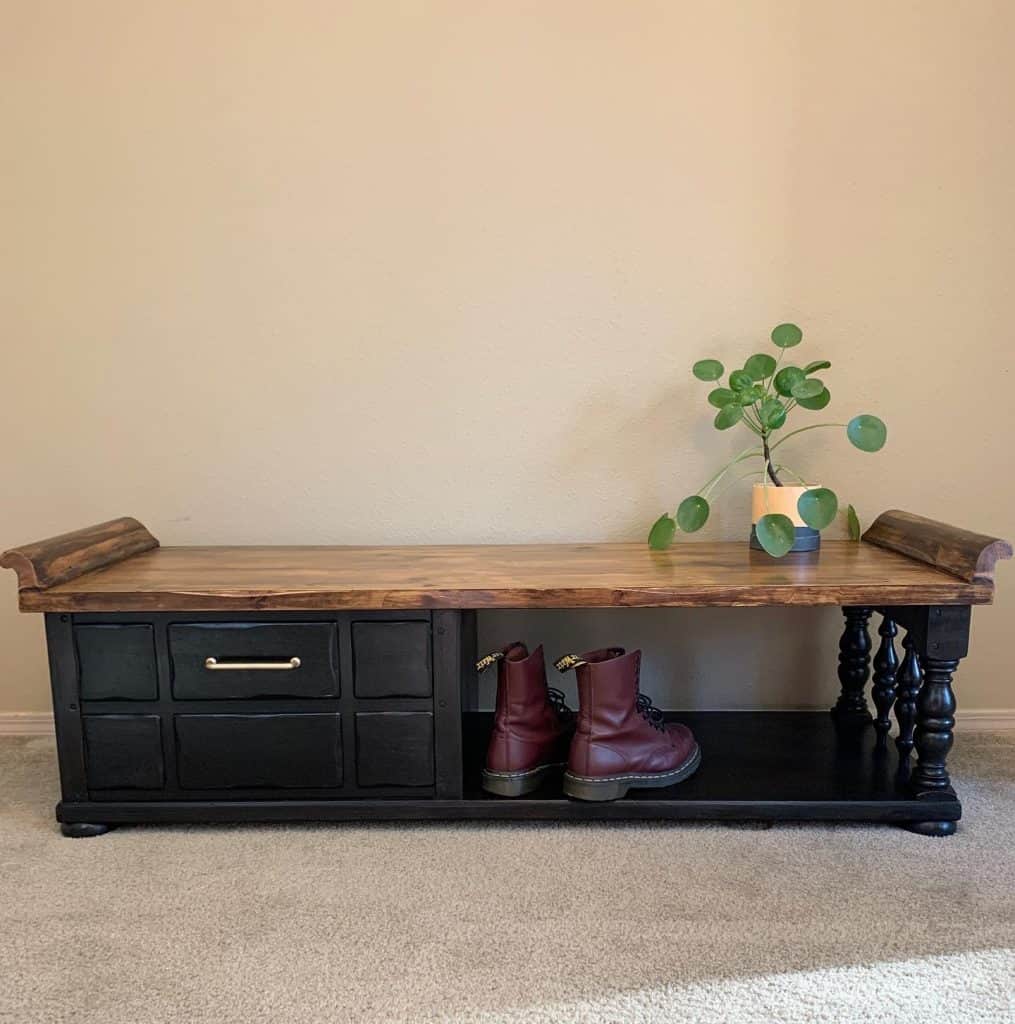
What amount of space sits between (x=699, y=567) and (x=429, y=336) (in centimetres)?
83

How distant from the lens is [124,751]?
65.1 inches

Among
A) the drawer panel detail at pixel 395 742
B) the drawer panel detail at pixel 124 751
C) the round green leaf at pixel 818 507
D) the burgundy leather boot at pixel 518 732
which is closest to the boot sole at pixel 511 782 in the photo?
the burgundy leather boot at pixel 518 732

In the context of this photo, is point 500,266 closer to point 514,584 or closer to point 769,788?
point 514,584

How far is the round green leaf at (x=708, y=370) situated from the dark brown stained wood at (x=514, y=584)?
0.40 meters

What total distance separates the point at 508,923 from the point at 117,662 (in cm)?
86

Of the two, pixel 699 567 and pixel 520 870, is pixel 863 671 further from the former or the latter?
pixel 520 870

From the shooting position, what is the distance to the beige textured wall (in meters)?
1.96

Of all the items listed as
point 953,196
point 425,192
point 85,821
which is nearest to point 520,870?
point 85,821

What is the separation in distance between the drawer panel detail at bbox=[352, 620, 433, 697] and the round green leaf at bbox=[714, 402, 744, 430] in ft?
2.54

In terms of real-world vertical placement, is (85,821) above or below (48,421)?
below

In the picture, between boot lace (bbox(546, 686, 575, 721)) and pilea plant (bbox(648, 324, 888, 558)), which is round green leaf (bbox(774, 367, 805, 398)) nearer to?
pilea plant (bbox(648, 324, 888, 558))

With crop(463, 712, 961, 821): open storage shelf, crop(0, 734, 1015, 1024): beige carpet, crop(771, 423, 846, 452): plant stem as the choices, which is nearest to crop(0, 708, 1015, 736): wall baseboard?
crop(463, 712, 961, 821): open storage shelf

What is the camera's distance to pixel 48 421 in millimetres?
2088

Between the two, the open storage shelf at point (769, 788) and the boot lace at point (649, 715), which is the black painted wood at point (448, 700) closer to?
the open storage shelf at point (769, 788)
